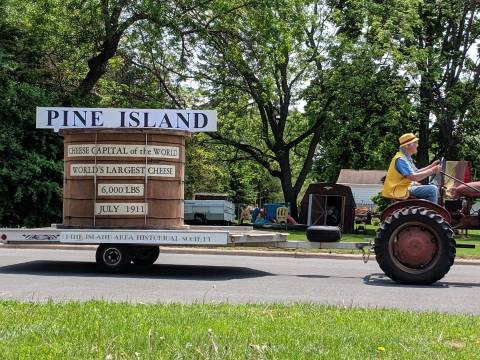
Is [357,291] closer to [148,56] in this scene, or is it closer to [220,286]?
[220,286]

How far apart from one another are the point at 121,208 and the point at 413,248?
481cm

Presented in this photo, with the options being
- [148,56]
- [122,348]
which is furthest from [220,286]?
[148,56]

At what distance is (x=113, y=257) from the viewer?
11.4m

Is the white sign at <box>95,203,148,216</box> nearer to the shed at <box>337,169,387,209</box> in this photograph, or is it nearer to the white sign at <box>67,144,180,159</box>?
the white sign at <box>67,144,180,159</box>

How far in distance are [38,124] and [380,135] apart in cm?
2296

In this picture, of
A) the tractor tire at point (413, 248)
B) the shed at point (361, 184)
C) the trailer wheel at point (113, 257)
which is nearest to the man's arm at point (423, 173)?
the tractor tire at point (413, 248)

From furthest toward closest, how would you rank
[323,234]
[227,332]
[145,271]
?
[145,271] → [323,234] → [227,332]

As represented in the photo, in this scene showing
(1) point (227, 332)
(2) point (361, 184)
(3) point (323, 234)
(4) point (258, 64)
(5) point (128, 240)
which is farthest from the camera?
(2) point (361, 184)

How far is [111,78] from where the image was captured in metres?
31.3

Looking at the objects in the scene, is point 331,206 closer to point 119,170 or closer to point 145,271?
point 145,271

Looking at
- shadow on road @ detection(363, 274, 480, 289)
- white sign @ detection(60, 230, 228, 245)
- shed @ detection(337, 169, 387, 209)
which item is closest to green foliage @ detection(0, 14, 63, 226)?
white sign @ detection(60, 230, 228, 245)

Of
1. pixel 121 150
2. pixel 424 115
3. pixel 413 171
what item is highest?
pixel 424 115

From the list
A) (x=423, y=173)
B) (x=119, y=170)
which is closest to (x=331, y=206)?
(x=119, y=170)

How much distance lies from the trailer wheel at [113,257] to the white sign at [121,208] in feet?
1.84
